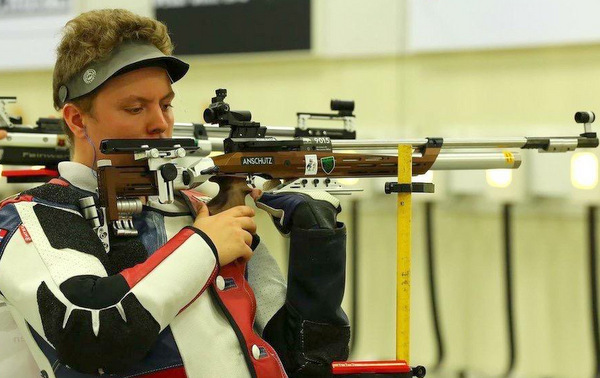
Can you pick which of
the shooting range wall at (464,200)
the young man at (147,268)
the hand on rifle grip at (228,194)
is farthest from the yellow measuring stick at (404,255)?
the shooting range wall at (464,200)

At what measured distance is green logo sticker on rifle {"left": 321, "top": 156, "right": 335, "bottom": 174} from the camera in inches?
57.6

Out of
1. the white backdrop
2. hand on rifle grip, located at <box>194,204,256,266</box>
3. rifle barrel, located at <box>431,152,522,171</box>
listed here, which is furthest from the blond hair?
the white backdrop

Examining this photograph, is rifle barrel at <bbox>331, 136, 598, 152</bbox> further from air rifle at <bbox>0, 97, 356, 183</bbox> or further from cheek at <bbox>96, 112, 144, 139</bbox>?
air rifle at <bbox>0, 97, 356, 183</bbox>

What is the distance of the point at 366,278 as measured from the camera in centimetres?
275

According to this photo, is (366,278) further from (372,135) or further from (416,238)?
(372,135)

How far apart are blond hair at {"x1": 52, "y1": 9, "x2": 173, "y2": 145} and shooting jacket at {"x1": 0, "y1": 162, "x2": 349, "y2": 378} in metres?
0.15

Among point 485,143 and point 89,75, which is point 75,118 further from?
point 485,143

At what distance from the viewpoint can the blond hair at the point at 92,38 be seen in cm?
130

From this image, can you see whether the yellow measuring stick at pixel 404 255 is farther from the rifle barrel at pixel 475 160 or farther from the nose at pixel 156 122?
the nose at pixel 156 122

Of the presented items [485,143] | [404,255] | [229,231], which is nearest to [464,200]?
[485,143]

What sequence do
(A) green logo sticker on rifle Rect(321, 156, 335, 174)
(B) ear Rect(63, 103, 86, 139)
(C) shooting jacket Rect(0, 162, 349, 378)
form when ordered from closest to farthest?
(C) shooting jacket Rect(0, 162, 349, 378) → (B) ear Rect(63, 103, 86, 139) → (A) green logo sticker on rifle Rect(321, 156, 335, 174)

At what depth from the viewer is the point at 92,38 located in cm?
131

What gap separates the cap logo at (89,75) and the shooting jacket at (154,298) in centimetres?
14

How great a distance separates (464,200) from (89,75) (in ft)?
5.08
